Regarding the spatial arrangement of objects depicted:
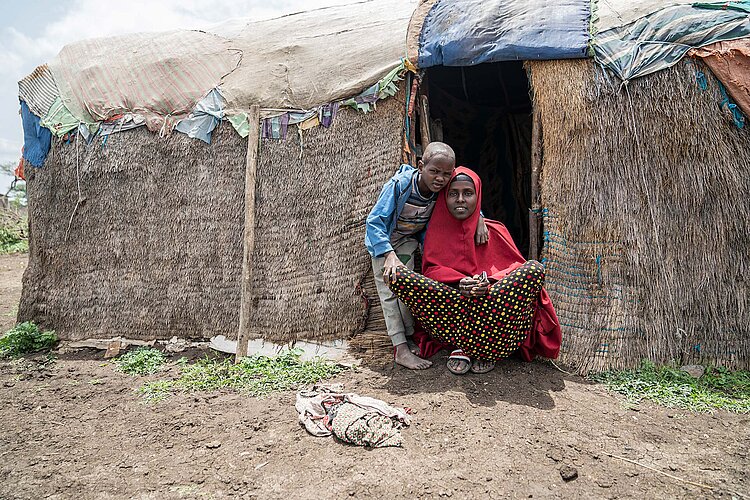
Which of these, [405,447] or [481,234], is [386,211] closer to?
[481,234]

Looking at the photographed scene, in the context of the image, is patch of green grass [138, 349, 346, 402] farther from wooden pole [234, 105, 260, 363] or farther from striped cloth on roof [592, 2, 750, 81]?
striped cloth on roof [592, 2, 750, 81]

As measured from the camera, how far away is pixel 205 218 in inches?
167

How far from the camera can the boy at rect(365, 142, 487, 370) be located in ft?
10.1

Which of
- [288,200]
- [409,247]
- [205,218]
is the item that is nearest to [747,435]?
[409,247]

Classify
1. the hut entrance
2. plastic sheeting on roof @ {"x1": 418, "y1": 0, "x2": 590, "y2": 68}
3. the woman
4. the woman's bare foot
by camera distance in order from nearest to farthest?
the woman
plastic sheeting on roof @ {"x1": 418, "y1": 0, "x2": 590, "y2": 68}
the woman's bare foot
the hut entrance

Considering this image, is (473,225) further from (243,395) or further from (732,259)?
(243,395)

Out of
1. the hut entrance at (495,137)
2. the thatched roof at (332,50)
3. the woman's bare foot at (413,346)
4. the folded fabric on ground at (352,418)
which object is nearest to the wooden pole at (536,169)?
the thatched roof at (332,50)

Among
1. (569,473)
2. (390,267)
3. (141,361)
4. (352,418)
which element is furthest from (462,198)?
(141,361)

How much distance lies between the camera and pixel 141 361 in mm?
4086

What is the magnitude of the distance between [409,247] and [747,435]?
2142 millimetres

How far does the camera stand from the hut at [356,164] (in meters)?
3.20

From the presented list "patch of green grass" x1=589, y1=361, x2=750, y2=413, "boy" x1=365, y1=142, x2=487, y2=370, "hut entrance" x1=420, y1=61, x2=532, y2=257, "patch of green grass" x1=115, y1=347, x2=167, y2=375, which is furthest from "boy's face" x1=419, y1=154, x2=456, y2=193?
"patch of green grass" x1=115, y1=347, x2=167, y2=375

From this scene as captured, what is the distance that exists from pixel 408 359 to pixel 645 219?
182 centimetres

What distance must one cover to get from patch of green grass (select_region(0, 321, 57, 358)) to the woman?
359cm
